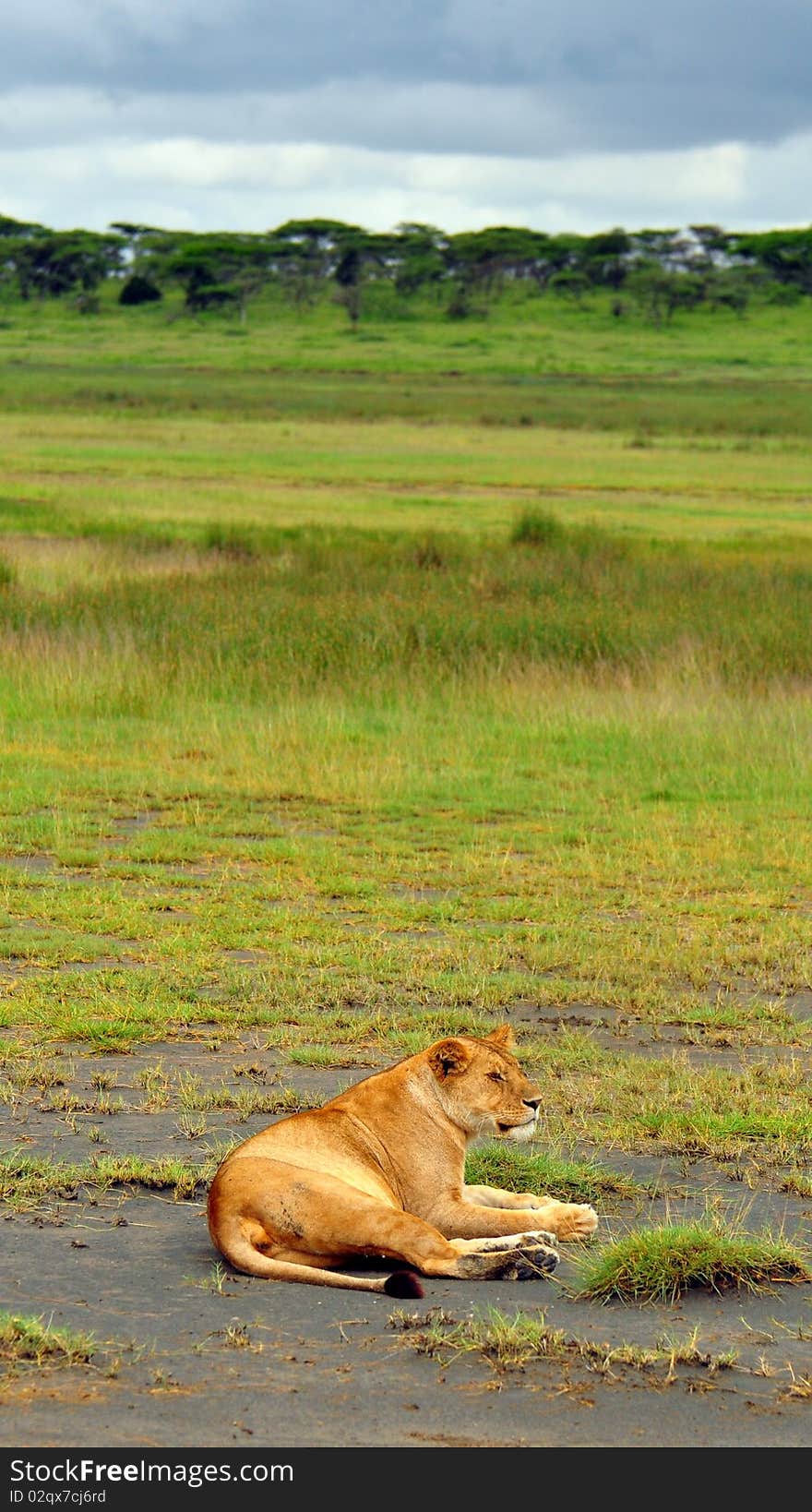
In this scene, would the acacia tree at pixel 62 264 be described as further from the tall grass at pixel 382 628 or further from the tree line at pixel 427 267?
the tall grass at pixel 382 628

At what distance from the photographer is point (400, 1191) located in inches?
191

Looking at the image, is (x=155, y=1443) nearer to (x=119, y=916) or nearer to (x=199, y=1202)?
(x=199, y=1202)

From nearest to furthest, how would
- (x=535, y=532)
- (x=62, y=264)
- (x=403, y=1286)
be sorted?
(x=403, y=1286) < (x=535, y=532) < (x=62, y=264)

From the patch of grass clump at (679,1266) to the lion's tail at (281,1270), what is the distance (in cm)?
49

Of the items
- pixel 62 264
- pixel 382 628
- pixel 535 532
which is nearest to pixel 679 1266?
pixel 382 628

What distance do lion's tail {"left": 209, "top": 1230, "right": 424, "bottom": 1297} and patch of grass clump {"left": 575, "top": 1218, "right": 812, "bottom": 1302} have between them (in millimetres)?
493

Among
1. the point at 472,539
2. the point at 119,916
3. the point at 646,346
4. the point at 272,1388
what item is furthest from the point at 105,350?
the point at 272,1388

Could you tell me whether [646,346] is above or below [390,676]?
above

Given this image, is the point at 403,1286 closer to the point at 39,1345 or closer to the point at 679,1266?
the point at 679,1266

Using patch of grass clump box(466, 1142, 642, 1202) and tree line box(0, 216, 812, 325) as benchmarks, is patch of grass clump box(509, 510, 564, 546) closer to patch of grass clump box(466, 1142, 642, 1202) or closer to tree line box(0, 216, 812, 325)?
patch of grass clump box(466, 1142, 642, 1202)

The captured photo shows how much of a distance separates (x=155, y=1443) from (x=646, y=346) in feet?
280

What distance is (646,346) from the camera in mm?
85250

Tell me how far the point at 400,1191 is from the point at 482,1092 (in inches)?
13.9

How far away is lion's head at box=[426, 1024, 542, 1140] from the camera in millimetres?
4930
